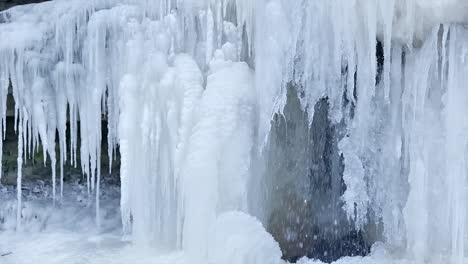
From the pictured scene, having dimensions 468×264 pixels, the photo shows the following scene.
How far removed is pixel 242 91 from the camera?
4.83 metres

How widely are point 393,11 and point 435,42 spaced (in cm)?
35

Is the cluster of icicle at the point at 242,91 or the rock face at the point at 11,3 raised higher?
the rock face at the point at 11,3

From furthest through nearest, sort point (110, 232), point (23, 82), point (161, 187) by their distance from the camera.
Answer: point (110, 232) → point (23, 82) → point (161, 187)

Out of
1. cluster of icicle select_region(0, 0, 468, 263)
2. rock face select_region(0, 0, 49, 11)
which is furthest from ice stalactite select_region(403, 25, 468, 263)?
rock face select_region(0, 0, 49, 11)

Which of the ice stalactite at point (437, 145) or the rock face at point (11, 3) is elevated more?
the rock face at point (11, 3)

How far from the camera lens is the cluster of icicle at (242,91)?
14.3 feet

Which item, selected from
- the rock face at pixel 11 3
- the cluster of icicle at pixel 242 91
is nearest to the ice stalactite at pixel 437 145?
the cluster of icicle at pixel 242 91

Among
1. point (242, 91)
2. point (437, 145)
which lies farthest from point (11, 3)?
point (437, 145)

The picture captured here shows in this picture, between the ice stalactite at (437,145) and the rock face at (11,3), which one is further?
the rock face at (11,3)

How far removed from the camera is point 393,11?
4.21m

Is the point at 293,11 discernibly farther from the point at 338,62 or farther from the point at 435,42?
the point at 435,42

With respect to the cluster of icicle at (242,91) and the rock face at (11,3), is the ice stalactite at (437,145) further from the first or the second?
the rock face at (11,3)

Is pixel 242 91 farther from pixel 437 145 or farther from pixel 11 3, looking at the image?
pixel 11 3

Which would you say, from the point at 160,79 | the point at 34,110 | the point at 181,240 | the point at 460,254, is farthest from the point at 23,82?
the point at 460,254
